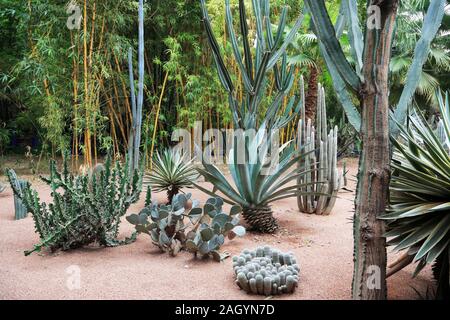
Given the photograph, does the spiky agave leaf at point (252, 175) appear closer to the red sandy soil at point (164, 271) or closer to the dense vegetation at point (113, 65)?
the red sandy soil at point (164, 271)

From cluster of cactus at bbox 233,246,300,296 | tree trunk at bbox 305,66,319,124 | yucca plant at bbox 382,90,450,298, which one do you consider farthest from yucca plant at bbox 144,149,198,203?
tree trunk at bbox 305,66,319,124

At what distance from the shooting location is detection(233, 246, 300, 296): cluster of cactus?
245cm

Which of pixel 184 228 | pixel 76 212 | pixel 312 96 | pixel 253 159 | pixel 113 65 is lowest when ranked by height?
pixel 184 228

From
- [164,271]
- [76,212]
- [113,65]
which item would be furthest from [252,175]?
[113,65]

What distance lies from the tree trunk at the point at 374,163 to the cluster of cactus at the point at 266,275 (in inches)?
21.9

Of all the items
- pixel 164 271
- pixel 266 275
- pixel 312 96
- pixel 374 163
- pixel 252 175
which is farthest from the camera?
pixel 312 96

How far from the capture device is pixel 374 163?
1981 mm

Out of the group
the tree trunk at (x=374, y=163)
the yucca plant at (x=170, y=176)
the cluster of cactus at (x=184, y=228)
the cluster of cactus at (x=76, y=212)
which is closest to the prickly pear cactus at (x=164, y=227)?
the cluster of cactus at (x=184, y=228)

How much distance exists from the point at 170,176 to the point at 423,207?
3645 millimetres

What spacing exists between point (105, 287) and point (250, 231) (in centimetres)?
177

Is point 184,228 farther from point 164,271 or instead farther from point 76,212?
point 76,212

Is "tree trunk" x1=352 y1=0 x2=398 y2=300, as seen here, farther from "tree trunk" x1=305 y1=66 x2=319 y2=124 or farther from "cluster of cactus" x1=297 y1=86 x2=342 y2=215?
"tree trunk" x1=305 y1=66 x2=319 y2=124

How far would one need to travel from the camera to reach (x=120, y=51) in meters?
6.58

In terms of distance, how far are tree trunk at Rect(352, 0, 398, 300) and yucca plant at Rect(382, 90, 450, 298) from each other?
3.7 inches
